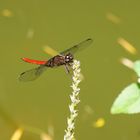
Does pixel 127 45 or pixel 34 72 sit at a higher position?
pixel 34 72

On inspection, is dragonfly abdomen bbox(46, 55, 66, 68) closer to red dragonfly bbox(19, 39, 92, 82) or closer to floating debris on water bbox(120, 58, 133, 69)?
red dragonfly bbox(19, 39, 92, 82)

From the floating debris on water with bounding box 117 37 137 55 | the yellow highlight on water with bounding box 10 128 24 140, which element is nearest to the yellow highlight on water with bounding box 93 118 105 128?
the yellow highlight on water with bounding box 10 128 24 140

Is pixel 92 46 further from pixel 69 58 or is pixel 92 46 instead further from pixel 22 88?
pixel 69 58

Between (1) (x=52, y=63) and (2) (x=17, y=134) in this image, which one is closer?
(1) (x=52, y=63)

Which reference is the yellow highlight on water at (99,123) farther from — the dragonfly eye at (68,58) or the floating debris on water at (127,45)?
the dragonfly eye at (68,58)

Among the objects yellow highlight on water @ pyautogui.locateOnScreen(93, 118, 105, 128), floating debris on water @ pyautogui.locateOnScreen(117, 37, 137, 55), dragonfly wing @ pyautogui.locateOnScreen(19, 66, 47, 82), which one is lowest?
yellow highlight on water @ pyautogui.locateOnScreen(93, 118, 105, 128)

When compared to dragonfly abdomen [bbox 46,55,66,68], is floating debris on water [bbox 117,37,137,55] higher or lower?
lower

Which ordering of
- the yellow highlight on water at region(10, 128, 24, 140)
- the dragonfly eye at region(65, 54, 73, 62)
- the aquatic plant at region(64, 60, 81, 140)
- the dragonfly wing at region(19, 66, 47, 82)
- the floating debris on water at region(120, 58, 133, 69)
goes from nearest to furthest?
the aquatic plant at region(64, 60, 81, 140)
the dragonfly eye at region(65, 54, 73, 62)
the dragonfly wing at region(19, 66, 47, 82)
the yellow highlight on water at region(10, 128, 24, 140)
the floating debris on water at region(120, 58, 133, 69)

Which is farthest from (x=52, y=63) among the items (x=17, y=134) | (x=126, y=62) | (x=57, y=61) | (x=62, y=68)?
(x=126, y=62)

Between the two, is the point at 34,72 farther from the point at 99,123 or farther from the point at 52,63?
the point at 99,123

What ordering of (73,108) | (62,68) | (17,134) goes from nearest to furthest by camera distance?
(73,108) < (17,134) < (62,68)
